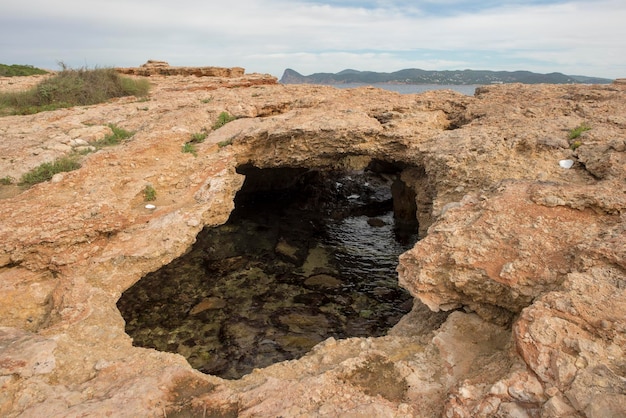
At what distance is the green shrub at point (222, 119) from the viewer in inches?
401

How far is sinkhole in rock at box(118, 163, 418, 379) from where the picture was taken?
27.2ft

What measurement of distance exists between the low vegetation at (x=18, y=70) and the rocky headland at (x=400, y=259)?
1341cm

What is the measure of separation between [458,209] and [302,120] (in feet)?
15.9

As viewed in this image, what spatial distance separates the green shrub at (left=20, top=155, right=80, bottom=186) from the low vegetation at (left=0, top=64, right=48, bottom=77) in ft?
51.6

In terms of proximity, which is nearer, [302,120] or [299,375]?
[299,375]

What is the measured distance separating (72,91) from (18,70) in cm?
1174

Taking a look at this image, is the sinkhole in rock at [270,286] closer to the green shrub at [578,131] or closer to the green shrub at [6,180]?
the green shrub at [6,180]

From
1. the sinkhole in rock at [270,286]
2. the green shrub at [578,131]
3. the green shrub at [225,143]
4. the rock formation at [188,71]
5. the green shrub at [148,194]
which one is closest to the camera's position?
the green shrub at [578,131]

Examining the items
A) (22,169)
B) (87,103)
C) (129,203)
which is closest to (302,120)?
(129,203)

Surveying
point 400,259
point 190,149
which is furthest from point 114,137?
point 400,259

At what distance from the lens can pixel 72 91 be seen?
43.2 feet

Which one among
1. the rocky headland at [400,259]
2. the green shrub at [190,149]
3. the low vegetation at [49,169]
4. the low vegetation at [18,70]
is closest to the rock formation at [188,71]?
the low vegetation at [18,70]

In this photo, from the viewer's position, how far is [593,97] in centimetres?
936

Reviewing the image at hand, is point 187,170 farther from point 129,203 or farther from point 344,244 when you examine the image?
point 344,244
